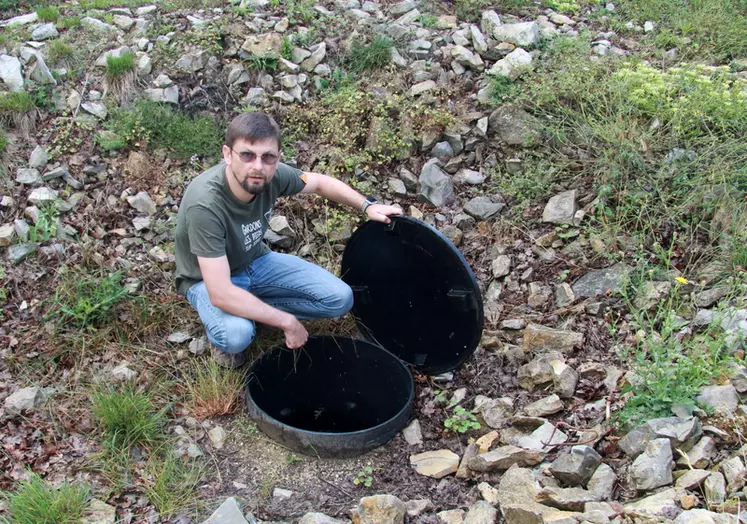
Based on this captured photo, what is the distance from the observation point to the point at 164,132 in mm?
4445

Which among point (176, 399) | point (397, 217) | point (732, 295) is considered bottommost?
point (176, 399)

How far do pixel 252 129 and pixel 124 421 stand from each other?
1.51 metres

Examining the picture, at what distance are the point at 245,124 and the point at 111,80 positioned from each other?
2393mm

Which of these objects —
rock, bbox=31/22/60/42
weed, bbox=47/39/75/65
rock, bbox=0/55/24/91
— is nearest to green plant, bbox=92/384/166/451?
rock, bbox=0/55/24/91

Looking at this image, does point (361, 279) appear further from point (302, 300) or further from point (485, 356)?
point (485, 356)

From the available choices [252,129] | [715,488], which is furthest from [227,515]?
[715,488]

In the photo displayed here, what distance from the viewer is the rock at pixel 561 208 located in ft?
12.7

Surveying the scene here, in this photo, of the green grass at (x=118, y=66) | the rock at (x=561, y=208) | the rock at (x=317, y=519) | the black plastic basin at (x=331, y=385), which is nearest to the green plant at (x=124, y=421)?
the black plastic basin at (x=331, y=385)

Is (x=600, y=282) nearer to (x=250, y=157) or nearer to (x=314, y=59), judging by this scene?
(x=250, y=157)

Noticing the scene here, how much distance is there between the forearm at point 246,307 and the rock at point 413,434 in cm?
82

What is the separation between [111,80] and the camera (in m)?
4.67

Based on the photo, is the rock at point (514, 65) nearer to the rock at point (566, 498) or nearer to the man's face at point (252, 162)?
the man's face at point (252, 162)

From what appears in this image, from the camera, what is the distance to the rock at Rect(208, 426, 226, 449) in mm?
3038

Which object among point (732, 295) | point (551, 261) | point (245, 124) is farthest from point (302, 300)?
point (732, 295)
